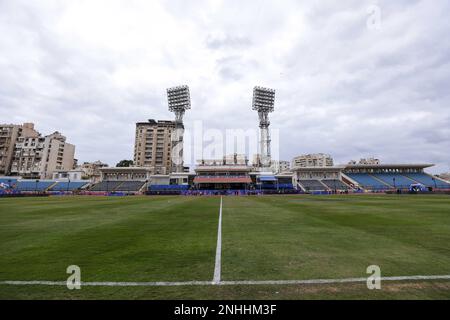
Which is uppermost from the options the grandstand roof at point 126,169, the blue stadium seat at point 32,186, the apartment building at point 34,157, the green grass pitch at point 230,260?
the apartment building at point 34,157

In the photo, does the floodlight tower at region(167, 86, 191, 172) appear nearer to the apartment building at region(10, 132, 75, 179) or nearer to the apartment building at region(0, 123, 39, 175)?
the apartment building at region(10, 132, 75, 179)

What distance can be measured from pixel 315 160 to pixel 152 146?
385 feet

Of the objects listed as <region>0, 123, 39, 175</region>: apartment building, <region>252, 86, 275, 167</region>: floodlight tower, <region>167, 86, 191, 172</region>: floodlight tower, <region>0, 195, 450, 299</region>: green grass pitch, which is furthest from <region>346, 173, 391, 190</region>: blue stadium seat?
<region>0, 123, 39, 175</region>: apartment building

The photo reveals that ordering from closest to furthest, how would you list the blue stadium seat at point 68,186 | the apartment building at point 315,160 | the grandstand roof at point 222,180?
the blue stadium seat at point 68,186, the grandstand roof at point 222,180, the apartment building at point 315,160

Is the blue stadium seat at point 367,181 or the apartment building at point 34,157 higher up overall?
the apartment building at point 34,157

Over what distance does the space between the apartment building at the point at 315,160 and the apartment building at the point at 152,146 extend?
10406 centimetres

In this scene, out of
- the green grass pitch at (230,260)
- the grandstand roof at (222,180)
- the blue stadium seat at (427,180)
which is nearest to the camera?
the green grass pitch at (230,260)

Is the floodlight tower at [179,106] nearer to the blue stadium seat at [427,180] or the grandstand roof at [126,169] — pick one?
the grandstand roof at [126,169]

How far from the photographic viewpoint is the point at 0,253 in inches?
282

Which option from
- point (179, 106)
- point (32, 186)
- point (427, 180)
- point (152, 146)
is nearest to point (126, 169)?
point (32, 186)

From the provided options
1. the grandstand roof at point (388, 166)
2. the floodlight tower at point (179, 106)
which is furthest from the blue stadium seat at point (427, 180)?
the floodlight tower at point (179, 106)

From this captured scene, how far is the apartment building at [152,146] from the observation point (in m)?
121

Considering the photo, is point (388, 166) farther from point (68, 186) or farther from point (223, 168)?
point (68, 186)
